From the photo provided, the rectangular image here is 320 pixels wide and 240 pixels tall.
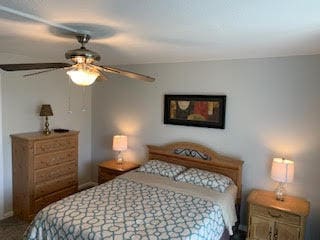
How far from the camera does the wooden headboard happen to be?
3363 mm

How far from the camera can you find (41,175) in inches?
143

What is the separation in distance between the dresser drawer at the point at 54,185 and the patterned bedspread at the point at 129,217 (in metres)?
1.14

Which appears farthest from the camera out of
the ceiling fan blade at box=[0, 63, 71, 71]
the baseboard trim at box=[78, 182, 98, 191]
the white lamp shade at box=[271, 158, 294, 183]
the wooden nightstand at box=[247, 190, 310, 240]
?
the baseboard trim at box=[78, 182, 98, 191]

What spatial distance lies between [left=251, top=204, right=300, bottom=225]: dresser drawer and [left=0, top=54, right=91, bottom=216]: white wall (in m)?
3.15

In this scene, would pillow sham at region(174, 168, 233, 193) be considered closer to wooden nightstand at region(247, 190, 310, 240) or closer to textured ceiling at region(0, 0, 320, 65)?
wooden nightstand at region(247, 190, 310, 240)

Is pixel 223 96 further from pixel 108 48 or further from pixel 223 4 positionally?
pixel 223 4

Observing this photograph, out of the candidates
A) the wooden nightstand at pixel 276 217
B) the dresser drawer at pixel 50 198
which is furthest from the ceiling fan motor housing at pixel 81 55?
the dresser drawer at pixel 50 198

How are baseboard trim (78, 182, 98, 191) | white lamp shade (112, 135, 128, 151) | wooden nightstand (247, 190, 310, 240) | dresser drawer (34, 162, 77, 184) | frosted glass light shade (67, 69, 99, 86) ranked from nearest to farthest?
1. frosted glass light shade (67, 69, 99, 86)
2. wooden nightstand (247, 190, 310, 240)
3. dresser drawer (34, 162, 77, 184)
4. white lamp shade (112, 135, 128, 151)
5. baseboard trim (78, 182, 98, 191)

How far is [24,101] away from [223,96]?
9.41 feet

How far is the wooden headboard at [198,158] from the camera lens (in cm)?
336

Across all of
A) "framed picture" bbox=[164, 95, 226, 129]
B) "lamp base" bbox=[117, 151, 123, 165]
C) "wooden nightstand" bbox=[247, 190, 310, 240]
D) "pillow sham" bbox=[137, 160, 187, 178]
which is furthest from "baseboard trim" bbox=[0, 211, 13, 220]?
"wooden nightstand" bbox=[247, 190, 310, 240]

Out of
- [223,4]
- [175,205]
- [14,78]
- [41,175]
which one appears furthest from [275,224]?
[14,78]

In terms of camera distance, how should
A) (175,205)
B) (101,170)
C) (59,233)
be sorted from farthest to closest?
(101,170) < (175,205) < (59,233)

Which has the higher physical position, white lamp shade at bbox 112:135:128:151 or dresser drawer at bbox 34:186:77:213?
white lamp shade at bbox 112:135:128:151
